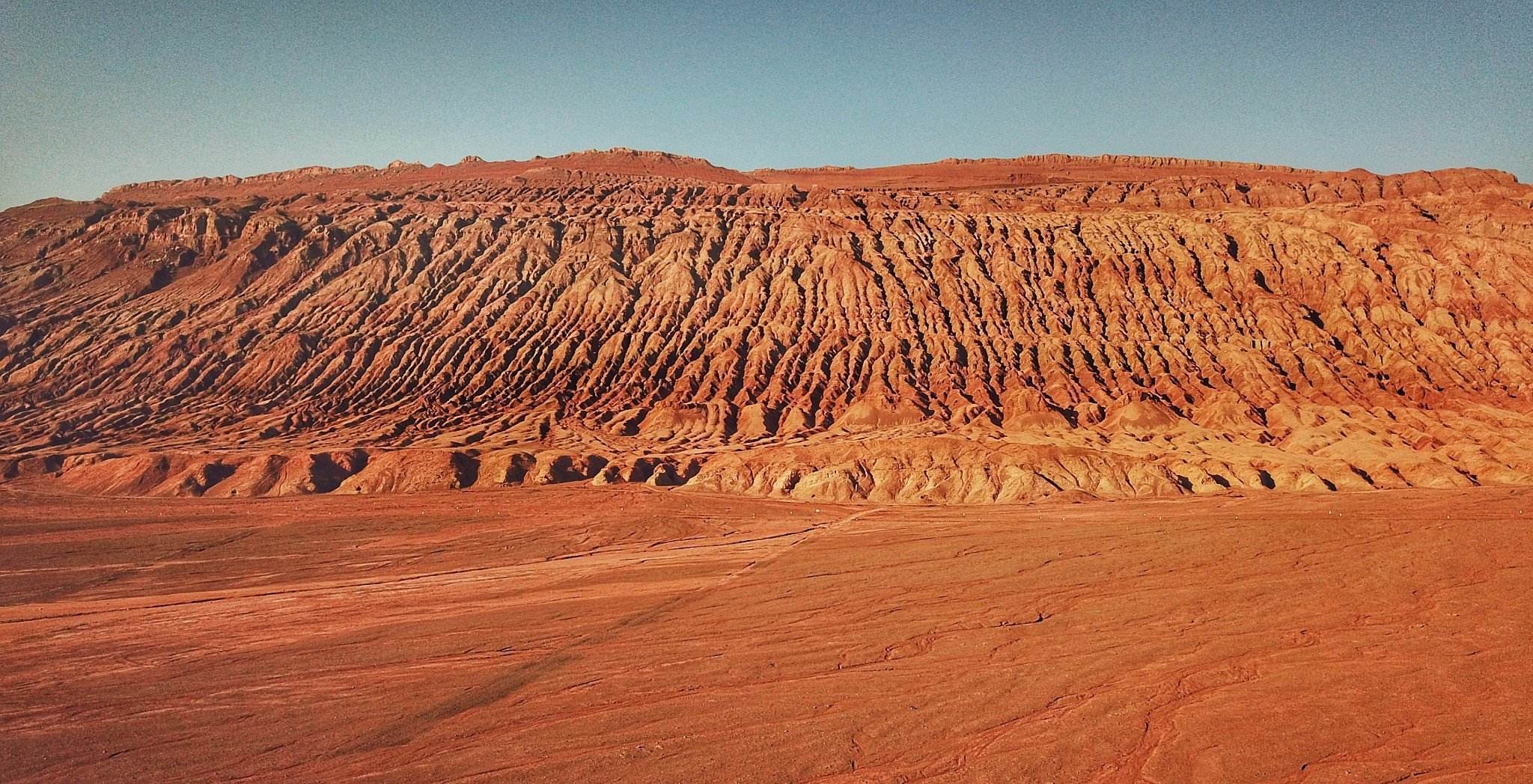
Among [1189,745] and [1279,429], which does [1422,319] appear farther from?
[1189,745]

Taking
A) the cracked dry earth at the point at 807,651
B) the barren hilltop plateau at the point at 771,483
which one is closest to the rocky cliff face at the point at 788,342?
the barren hilltop plateau at the point at 771,483

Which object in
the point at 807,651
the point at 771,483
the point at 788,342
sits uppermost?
the point at 788,342

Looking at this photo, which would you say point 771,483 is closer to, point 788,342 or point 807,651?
point 788,342

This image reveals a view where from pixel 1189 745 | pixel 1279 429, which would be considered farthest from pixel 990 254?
pixel 1189 745

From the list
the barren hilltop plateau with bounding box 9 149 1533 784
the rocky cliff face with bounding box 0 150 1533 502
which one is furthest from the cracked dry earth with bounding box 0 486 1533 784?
the rocky cliff face with bounding box 0 150 1533 502

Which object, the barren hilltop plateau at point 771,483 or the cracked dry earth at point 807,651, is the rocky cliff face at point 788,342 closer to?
the barren hilltop plateau at point 771,483

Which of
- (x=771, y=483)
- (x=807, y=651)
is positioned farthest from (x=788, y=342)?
(x=807, y=651)
